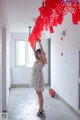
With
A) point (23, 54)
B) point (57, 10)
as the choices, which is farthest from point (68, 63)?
point (23, 54)

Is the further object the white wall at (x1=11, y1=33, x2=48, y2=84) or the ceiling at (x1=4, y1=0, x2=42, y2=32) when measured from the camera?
the white wall at (x1=11, y1=33, x2=48, y2=84)

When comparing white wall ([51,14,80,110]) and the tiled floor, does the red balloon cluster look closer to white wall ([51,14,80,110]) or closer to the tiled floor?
white wall ([51,14,80,110])

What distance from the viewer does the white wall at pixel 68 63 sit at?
3941mm

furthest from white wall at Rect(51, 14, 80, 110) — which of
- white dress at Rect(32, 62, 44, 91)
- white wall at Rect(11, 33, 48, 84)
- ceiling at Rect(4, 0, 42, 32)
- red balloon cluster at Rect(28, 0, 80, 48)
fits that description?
white wall at Rect(11, 33, 48, 84)

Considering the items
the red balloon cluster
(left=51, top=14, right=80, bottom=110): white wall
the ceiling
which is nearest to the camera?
the red balloon cluster

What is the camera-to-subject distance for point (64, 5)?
2.24 m

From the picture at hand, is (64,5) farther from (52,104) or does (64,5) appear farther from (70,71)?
(52,104)

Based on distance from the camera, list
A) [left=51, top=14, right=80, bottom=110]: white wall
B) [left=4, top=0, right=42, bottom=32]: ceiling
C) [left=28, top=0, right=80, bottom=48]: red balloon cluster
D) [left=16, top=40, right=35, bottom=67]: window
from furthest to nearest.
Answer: [left=16, top=40, right=35, bottom=67]: window
[left=51, top=14, right=80, bottom=110]: white wall
[left=4, top=0, right=42, bottom=32]: ceiling
[left=28, top=0, right=80, bottom=48]: red balloon cluster

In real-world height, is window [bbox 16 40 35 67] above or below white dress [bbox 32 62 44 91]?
above

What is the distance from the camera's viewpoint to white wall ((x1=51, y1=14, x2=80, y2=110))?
394 centimetres

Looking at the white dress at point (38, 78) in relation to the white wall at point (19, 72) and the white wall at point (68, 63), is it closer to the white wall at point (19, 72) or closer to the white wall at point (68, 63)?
the white wall at point (68, 63)

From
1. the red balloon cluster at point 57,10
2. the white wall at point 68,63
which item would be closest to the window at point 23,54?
the white wall at point 68,63

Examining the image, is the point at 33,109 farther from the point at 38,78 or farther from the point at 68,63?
the point at 68,63

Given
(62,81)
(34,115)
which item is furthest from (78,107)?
(62,81)
